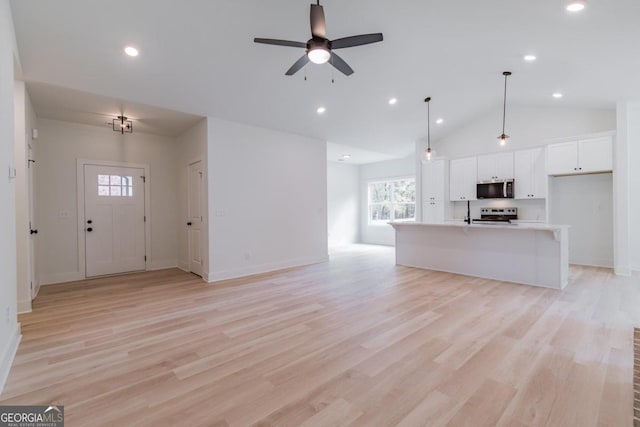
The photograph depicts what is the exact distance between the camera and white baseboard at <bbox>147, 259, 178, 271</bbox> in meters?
6.04

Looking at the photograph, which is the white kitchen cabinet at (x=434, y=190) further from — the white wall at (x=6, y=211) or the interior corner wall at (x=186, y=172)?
the white wall at (x=6, y=211)

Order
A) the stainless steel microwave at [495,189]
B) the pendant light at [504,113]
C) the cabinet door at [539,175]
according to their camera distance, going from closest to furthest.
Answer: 1. the pendant light at [504,113]
2. the cabinet door at [539,175]
3. the stainless steel microwave at [495,189]

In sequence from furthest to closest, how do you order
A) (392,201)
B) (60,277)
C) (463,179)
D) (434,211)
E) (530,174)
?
(392,201), (434,211), (463,179), (530,174), (60,277)

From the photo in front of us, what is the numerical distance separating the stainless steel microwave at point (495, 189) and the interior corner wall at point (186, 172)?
590cm

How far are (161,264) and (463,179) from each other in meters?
7.18

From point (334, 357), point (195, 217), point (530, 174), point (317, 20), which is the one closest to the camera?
point (317, 20)

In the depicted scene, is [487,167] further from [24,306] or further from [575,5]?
[24,306]

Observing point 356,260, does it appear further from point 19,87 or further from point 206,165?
point 19,87

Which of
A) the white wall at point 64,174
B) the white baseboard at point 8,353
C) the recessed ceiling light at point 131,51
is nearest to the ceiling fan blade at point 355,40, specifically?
the recessed ceiling light at point 131,51

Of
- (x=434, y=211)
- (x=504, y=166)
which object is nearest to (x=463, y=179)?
(x=504, y=166)

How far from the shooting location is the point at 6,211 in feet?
7.71

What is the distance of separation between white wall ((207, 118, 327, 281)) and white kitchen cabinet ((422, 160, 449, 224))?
2.77m

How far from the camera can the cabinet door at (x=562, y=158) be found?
559 cm

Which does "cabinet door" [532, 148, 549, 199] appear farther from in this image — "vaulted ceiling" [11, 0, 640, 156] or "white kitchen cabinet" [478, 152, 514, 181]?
"vaulted ceiling" [11, 0, 640, 156]
